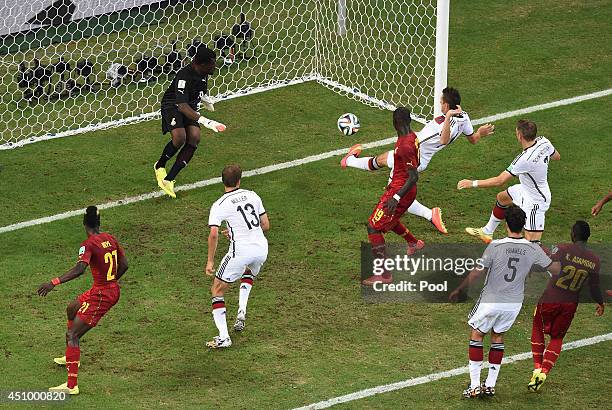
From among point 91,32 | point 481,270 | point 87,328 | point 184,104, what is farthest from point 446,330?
point 91,32

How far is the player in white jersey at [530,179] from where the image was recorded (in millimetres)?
16156

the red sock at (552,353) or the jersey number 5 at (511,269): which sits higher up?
the jersey number 5 at (511,269)

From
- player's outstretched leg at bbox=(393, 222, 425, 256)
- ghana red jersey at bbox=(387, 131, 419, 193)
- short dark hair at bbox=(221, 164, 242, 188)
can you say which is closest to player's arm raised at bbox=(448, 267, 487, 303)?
player's outstretched leg at bbox=(393, 222, 425, 256)

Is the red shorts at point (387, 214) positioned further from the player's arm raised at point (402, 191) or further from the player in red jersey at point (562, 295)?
the player in red jersey at point (562, 295)

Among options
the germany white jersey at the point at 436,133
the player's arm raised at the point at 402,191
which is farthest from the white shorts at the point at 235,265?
the germany white jersey at the point at 436,133

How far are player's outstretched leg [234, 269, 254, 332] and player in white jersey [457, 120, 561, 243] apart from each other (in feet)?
9.27

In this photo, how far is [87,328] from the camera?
14.2 m

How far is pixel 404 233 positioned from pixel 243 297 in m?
2.51

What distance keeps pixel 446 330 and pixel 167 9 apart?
9.29 m

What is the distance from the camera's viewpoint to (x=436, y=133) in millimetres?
17344

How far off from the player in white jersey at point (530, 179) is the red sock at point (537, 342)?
2.26 meters

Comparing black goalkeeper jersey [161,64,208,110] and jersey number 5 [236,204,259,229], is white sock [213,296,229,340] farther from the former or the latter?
black goalkeeper jersey [161,64,208,110]

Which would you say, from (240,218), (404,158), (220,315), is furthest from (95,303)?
(404,158)

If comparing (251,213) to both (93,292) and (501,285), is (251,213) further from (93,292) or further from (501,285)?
(501,285)
